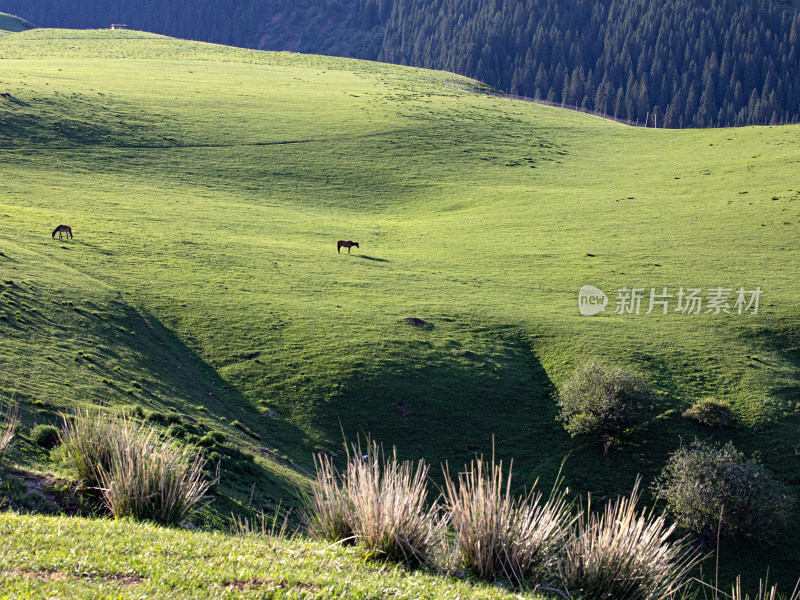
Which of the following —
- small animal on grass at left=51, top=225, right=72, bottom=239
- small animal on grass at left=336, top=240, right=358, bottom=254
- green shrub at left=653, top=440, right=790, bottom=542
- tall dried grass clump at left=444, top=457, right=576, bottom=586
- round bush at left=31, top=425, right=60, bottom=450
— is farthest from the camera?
small animal on grass at left=336, top=240, right=358, bottom=254

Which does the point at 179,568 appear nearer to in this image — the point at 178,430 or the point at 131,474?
the point at 131,474

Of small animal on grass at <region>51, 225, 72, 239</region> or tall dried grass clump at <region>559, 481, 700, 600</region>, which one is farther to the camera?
small animal on grass at <region>51, 225, 72, 239</region>

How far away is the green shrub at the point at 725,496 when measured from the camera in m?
24.6

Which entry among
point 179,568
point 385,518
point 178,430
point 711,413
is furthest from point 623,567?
point 711,413

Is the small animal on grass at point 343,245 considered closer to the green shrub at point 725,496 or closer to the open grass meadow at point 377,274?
the open grass meadow at point 377,274

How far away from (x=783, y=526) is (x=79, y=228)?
45.8m

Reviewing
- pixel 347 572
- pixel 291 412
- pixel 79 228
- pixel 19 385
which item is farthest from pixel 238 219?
pixel 347 572

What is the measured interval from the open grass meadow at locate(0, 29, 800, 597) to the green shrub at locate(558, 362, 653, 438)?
92cm

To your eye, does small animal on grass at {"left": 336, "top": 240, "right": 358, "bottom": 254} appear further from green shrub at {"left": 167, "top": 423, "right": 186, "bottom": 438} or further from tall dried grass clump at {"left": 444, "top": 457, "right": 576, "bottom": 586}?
tall dried grass clump at {"left": 444, "top": 457, "right": 576, "bottom": 586}

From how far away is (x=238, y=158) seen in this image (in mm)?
73312

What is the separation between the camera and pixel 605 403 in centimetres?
2970

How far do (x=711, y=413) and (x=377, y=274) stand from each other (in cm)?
2400

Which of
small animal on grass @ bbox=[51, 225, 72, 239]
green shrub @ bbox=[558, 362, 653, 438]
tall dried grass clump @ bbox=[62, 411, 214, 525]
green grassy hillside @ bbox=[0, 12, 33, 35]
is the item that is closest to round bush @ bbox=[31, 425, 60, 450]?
tall dried grass clump @ bbox=[62, 411, 214, 525]

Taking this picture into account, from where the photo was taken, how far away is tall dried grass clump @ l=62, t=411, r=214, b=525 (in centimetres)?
1155
